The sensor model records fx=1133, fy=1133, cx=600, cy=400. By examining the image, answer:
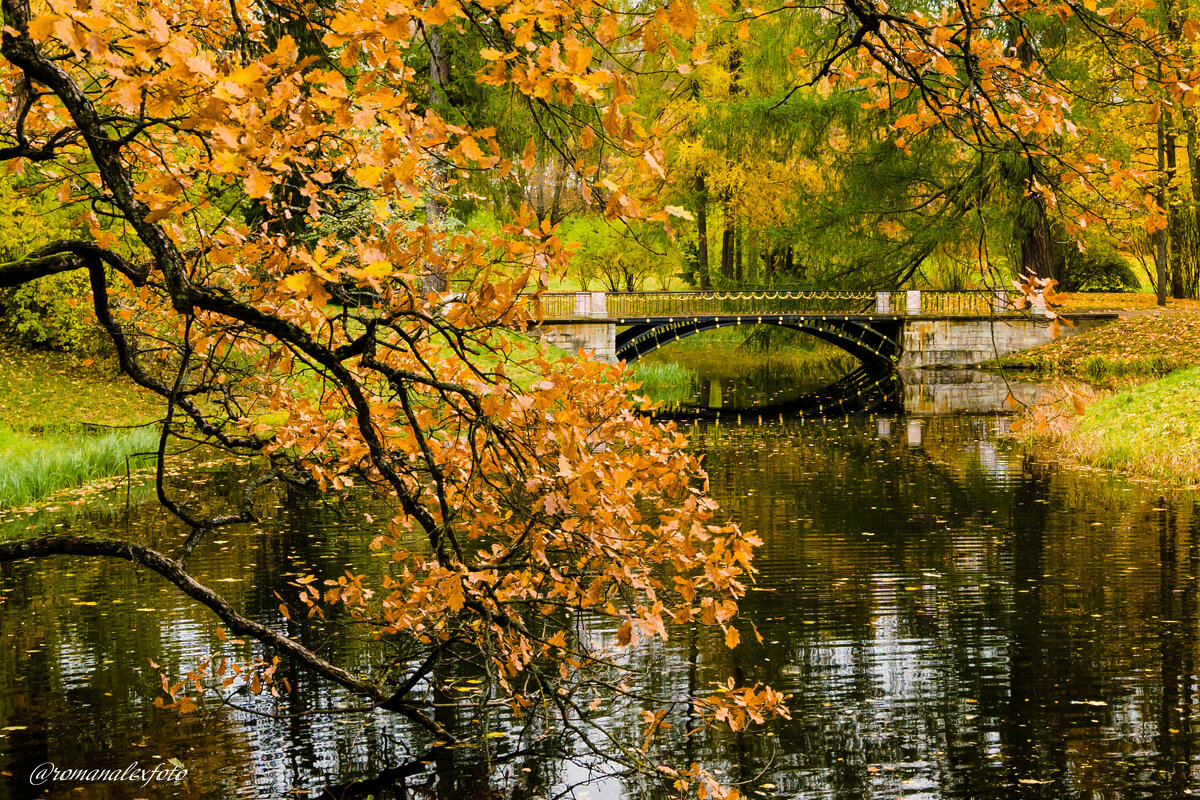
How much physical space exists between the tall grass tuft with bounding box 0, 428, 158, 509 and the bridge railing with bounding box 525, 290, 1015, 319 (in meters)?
14.5

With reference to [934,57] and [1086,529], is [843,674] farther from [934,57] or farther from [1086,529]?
[1086,529]

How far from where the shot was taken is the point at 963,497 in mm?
12664

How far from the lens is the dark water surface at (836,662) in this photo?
5.32m

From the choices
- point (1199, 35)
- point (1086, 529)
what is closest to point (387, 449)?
point (1199, 35)

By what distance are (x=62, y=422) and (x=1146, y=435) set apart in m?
16.1

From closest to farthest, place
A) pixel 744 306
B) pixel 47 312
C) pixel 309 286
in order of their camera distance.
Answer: pixel 309 286, pixel 47 312, pixel 744 306

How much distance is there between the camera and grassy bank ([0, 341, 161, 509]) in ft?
40.8

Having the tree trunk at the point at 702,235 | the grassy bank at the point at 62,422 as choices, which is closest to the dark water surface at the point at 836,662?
the grassy bank at the point at 62,422

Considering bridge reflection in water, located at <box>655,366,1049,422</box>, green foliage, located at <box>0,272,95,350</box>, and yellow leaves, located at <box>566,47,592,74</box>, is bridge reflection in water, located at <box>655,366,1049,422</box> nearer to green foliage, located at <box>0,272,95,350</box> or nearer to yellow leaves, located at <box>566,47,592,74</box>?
green foliage, located at <box>0,272,95,350</box>

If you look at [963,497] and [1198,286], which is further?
[1198,286]

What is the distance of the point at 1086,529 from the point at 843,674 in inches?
200

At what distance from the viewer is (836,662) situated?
6918 millimetres

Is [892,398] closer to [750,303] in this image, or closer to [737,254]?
[750,303]

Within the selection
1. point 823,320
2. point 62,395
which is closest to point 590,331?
point 823,320
